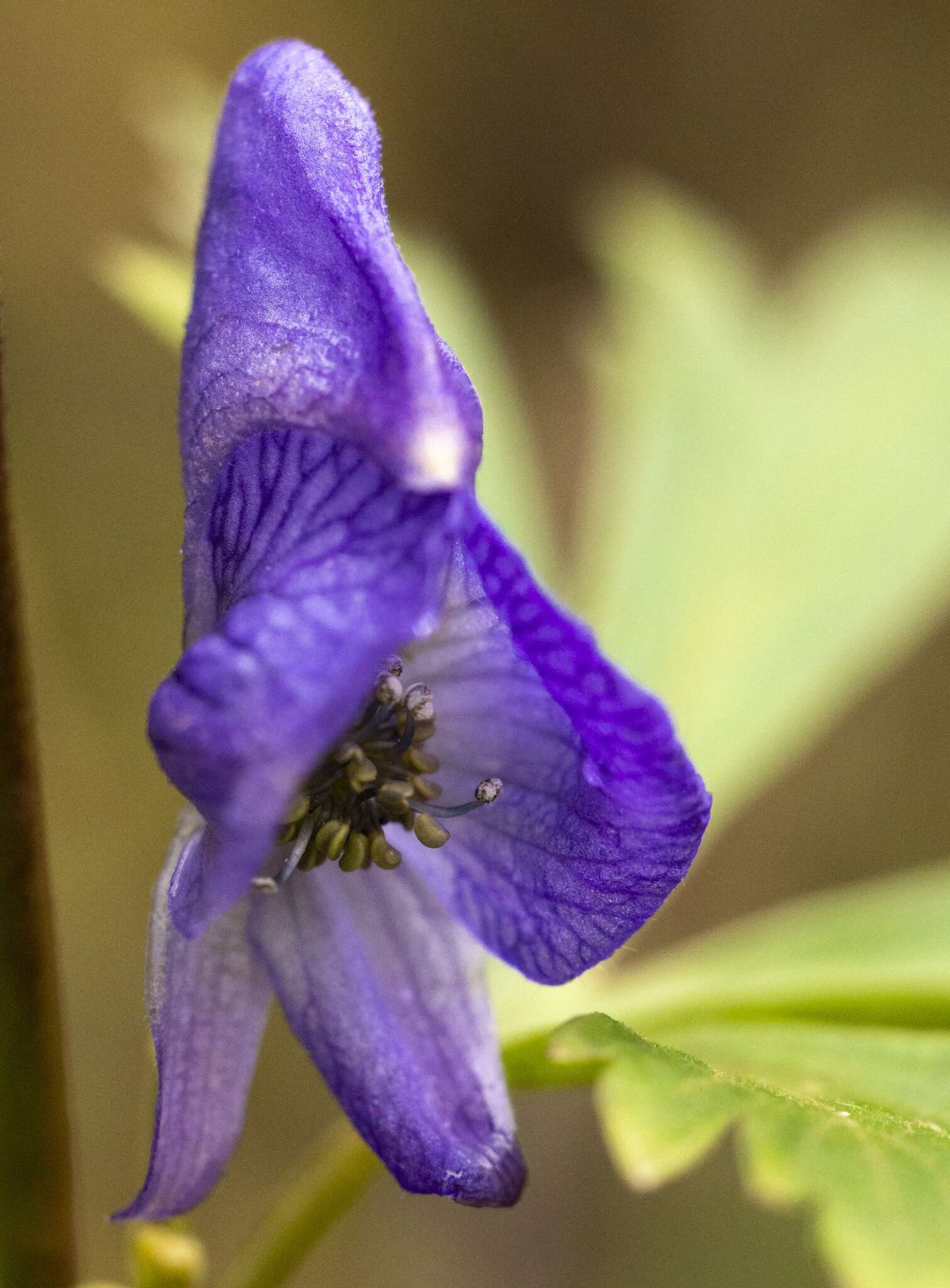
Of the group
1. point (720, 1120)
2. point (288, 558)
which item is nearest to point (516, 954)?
point (720, 1120)

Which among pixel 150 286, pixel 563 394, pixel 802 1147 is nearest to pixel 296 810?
pixel 802 1147

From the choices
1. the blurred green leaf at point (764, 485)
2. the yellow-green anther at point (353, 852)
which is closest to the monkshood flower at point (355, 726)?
the yellow-green anther at point (353, 852)

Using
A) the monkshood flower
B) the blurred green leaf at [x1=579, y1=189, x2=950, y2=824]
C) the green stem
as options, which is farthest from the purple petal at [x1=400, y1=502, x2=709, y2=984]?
the blurred green leaf at [x1=579, y1=189, x2=950, y2=824]

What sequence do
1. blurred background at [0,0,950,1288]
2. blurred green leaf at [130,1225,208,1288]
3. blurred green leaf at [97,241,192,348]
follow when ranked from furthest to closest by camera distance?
blurred background at [0,0,950,1288] → blurred green leaf at [97,241,192,348] → blurred green leaf at [130,1225,208,1288]

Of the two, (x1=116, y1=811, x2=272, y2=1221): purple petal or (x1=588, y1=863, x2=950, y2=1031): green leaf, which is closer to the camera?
(x1=116, y1=811, x2=272, y2=1221): purple petal

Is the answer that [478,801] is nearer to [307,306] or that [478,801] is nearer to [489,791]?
[489,791]

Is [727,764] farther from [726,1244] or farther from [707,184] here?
[707,184]

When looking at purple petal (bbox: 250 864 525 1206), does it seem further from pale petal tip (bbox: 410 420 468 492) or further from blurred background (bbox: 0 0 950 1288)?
blurred background (bbox: 0 0 950 1288)

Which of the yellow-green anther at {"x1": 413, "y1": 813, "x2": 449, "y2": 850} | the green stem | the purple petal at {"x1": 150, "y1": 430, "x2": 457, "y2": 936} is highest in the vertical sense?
the purple petal at {"x1": 150, "y1": 430, "x2": 457, "y2": 936}
